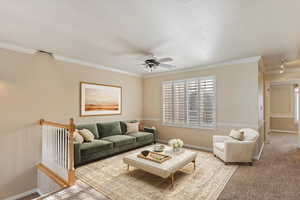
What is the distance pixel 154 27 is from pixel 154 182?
2878 mm

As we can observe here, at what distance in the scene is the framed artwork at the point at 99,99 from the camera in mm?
4617

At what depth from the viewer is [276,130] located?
27.1 ft

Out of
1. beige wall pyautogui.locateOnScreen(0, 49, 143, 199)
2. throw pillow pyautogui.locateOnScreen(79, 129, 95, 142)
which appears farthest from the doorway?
beige wall pyautogui.locateOnScreen(0, 49, 143, 199)

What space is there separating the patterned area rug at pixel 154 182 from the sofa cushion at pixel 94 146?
0.35m

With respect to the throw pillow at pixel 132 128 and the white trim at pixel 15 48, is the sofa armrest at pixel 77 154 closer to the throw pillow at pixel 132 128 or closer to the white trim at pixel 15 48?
the throw pillow at pixel 132 128

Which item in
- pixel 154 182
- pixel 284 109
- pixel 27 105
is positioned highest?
pixel 27 105

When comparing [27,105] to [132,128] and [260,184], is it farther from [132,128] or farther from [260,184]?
[260,184]

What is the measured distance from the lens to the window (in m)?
5.00

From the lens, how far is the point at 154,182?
2.98 metres

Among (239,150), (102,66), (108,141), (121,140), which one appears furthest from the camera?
(102,66)

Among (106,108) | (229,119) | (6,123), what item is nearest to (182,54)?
(229,119)

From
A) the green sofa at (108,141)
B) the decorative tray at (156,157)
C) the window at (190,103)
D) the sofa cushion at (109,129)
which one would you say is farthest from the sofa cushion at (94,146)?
the window at (190,103)

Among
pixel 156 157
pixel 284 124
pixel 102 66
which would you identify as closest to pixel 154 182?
pixel 156 157

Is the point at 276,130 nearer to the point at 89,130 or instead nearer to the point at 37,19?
the point at 89,130
